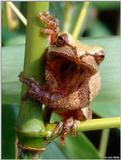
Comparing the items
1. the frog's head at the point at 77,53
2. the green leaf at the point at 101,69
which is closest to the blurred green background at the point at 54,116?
the green leaf at the point at 101,69

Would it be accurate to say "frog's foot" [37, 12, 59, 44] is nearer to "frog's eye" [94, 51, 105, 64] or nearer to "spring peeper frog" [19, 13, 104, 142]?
"spring peeper frog" [19, 13, 104, 142]

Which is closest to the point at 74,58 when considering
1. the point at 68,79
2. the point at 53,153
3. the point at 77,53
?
the point at 77,53

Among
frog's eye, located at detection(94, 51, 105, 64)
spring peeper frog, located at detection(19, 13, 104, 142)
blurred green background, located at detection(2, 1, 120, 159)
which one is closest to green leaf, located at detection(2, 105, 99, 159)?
blurred green background, located at detection(2, 1, 120, 159)

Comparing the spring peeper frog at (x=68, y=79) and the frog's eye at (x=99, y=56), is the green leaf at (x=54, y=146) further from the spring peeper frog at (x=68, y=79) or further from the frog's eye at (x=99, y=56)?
the frog's eye at (x=99, y=56)

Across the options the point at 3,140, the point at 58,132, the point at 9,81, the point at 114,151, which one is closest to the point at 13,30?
the point at 114,151

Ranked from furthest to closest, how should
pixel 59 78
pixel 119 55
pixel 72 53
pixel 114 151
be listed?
pixel 114 151, pixel 119 55, pixel 59 78, pixel 72 53

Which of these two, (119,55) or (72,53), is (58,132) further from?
(119,55)
